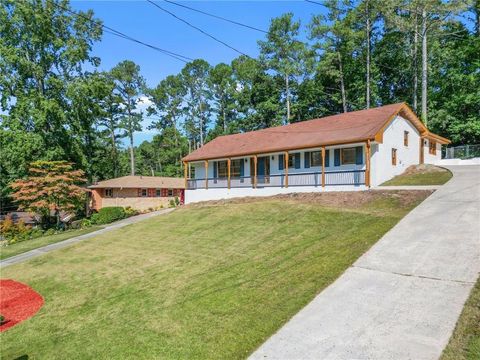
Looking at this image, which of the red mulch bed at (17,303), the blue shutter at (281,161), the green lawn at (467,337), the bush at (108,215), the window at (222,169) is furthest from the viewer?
the bush at (108,215)

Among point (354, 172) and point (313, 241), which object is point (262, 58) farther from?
point (313, 241)

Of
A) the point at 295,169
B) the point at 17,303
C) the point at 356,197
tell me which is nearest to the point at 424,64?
the point at 295,169

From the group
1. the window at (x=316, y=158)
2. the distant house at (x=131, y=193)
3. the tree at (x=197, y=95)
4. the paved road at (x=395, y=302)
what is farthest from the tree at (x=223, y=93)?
the paved road at (x=395, y=302)

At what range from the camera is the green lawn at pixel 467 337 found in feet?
14.7

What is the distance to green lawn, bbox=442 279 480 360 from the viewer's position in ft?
14.7

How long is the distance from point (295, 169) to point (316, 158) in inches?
69.8

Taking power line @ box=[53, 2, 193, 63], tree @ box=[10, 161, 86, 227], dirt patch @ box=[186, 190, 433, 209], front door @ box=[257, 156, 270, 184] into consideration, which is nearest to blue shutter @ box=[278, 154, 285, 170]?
front door @ box=[257, 156, 270, 184]

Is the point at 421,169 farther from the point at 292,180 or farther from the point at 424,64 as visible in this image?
the point at 424,64

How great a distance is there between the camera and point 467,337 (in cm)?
486

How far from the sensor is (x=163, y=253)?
1323 cm

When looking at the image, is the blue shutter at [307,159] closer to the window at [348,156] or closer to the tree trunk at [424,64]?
the window at [348,156]

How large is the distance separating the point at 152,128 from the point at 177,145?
16.5 ft

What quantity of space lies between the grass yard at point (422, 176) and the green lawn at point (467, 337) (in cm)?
1282

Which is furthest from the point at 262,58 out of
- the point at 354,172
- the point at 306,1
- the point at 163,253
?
the point at 163,253
